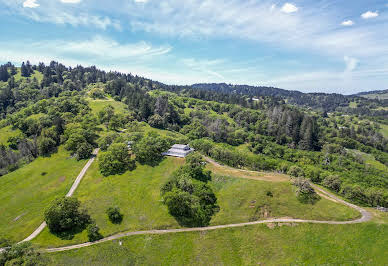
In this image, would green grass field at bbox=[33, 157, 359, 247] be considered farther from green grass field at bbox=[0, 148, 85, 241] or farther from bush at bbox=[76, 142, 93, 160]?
bush at bbox=[76, 142, 93, 160]

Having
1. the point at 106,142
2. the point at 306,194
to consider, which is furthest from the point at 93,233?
the point at 306,194

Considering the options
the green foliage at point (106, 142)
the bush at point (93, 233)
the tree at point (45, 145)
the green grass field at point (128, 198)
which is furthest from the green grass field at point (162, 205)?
the tree at point (45, 145)

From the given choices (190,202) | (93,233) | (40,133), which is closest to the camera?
(93,233)

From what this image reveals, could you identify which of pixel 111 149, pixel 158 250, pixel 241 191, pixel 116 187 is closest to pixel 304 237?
pixel 241 191

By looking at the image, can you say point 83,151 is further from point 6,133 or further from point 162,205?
point 6,133

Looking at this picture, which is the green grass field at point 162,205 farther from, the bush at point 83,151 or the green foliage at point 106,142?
the green foliage at point 106,142

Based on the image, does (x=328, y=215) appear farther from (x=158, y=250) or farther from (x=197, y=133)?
(x=197, y=133)

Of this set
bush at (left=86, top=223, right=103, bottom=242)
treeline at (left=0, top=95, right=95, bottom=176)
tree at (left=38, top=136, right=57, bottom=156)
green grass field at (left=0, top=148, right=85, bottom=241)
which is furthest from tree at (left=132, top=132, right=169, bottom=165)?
tree at (left=38, top=136, right=57, bottom=156)
